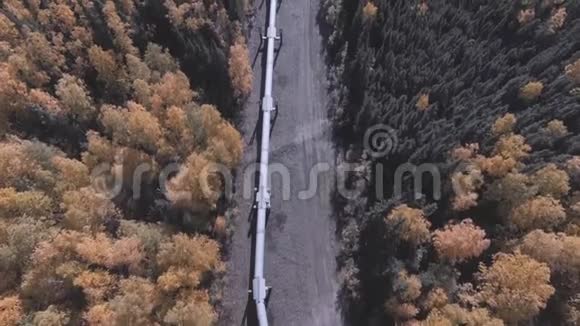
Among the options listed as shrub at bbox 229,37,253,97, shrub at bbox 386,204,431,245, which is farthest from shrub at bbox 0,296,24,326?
shrub at bbox 386,204,431,245

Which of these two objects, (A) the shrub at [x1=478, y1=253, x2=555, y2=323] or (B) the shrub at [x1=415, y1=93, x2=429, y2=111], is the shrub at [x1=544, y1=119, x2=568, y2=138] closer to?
(B) the shrub at [x1=415, y1=93, x2=429, y2=111]

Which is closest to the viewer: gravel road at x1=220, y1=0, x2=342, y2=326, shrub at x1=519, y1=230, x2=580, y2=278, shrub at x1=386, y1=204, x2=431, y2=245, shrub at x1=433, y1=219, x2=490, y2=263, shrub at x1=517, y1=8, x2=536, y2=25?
shrub at x1=519, y1=230, x2=580, y2=278

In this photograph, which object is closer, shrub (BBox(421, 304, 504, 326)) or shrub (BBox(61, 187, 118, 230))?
shrub (BBox(421, 304, 504, 326))

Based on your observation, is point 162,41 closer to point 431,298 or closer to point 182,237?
point 182,237

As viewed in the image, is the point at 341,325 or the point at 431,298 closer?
the point at 431,298

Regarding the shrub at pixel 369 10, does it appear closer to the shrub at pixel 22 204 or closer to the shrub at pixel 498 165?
the shrub at pixel 498 165

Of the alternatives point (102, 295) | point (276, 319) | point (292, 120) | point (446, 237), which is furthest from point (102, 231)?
point (446, 237)
